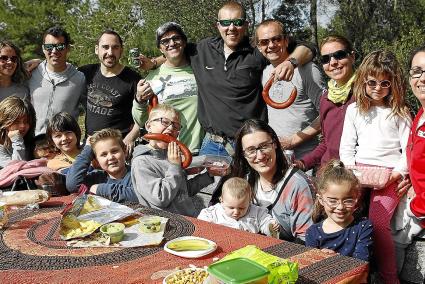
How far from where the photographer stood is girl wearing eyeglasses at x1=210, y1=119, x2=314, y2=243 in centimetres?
304

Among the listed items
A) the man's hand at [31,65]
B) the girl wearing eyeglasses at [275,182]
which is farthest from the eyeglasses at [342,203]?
the man's hand at [31,65]

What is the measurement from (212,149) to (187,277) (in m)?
2.59

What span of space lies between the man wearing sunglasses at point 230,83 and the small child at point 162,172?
38.3 inches

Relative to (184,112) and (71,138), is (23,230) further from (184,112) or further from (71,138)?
(184,112)

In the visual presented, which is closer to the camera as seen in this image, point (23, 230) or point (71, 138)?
point (23, 230)

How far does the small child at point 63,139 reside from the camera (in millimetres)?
4219

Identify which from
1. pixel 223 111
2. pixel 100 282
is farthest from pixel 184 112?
pixel 100 282

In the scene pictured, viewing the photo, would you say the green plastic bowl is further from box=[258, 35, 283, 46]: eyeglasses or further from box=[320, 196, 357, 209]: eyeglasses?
box=[258, 35, 283, 46]: eyeglasses

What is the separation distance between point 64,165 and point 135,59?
1.30 meters

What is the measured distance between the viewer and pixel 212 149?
4.54m

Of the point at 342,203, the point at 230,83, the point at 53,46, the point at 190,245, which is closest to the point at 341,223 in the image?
the point at 342,203

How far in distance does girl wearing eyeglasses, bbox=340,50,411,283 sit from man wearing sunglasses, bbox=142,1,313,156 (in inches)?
47.2

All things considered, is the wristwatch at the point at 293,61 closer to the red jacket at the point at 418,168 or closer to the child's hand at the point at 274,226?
the red jacket at the point at 418,168

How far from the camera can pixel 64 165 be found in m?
4.20
